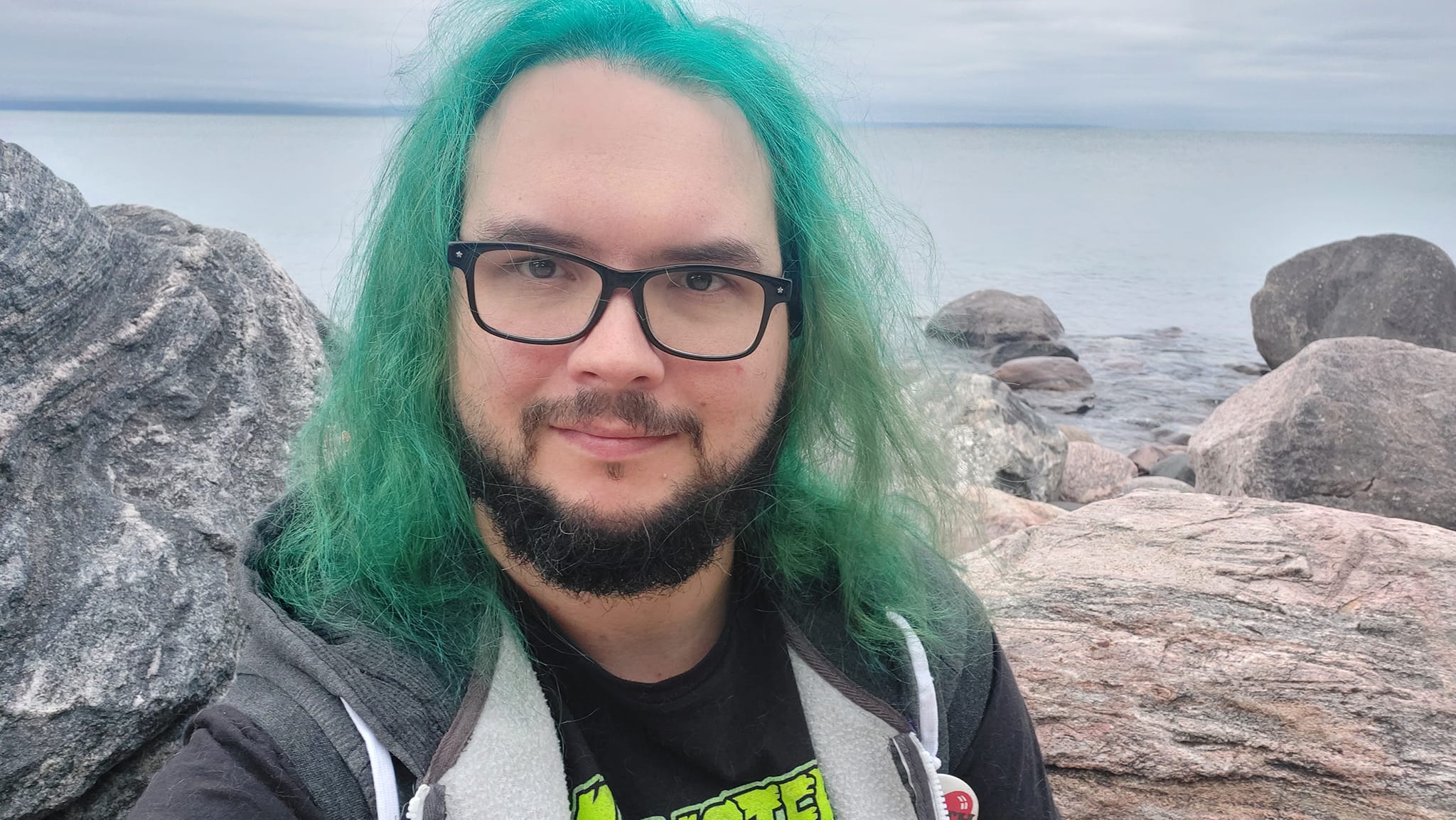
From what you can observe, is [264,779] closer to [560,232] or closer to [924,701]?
[560,232]

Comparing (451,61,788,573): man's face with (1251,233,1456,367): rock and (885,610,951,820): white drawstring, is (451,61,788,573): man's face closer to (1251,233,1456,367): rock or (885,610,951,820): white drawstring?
(885,610,951,820): white drawstring

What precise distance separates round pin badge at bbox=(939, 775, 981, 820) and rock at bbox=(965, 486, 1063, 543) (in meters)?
2.56

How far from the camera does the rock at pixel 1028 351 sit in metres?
13.5

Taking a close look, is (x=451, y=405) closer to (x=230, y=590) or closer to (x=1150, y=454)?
(x=230, y=590)

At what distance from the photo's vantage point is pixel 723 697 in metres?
1.78

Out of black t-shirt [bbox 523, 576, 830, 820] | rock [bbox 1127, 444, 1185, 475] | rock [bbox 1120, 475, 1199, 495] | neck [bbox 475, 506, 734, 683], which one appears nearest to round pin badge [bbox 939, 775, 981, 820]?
black t-shirt [bbox 523, 576, 830, 820]

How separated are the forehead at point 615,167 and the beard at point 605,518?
0.84 ft

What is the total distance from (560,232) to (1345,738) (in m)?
2.46

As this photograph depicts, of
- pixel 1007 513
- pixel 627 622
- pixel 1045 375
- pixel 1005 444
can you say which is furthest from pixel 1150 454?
pixel 627 622

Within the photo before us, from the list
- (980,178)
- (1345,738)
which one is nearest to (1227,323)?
(1345,738)

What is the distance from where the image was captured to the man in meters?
1.52

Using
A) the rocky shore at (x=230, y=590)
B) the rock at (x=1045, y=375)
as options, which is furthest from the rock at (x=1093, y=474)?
the rock at (x=1045, y=375)

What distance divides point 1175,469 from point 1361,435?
10.1 feet

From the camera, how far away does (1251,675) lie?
2793mm
